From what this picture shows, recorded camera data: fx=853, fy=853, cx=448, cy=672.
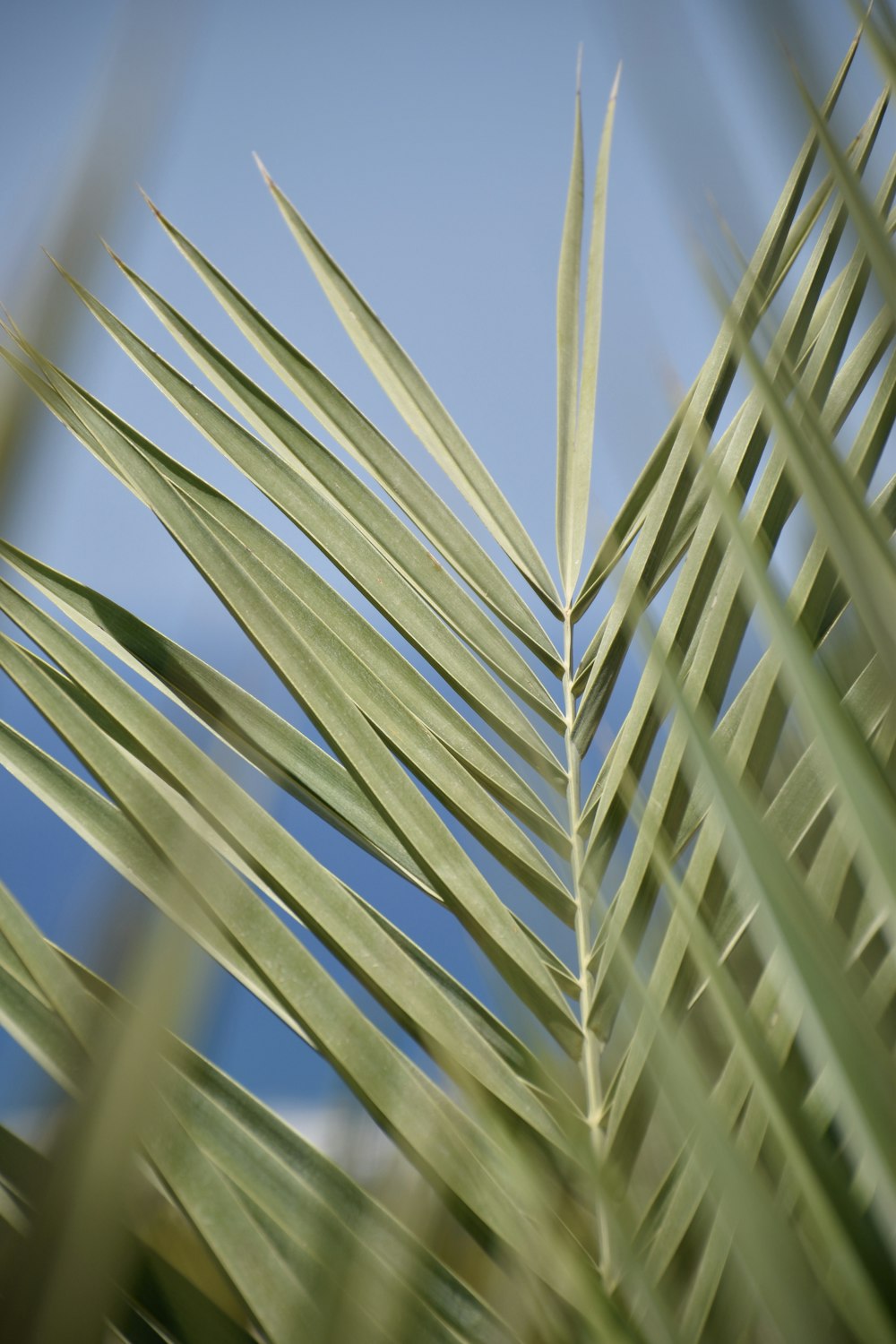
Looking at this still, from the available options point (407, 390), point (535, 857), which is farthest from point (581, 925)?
point (407, 390)

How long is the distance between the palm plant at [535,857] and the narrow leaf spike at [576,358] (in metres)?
0.01

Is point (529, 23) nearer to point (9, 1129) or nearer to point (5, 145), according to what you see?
point (5, 145)

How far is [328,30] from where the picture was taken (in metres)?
3.21

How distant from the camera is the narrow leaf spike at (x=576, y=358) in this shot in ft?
2.04

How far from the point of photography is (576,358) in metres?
0.66

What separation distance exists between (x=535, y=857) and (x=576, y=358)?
0.40m

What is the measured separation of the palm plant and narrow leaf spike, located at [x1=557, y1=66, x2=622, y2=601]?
0.01 meters

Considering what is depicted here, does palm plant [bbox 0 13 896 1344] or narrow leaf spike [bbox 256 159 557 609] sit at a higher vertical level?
narrow leaf spike [bbox 256 159 557 609]

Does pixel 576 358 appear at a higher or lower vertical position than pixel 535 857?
higher

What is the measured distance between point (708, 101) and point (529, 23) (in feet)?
9.65

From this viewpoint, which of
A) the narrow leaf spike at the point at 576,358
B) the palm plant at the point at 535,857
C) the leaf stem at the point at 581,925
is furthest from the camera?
the narrow leaf spike at the point at 576,358

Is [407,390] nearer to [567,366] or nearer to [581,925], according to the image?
[567,366]

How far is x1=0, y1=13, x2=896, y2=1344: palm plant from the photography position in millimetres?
159

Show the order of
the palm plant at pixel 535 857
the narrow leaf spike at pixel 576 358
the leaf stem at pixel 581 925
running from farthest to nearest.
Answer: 1. the narrow leaf spike at pixel 576 358
2. the leaf stem at pixel 581 925
3. the palm plant at pixel 535 857
